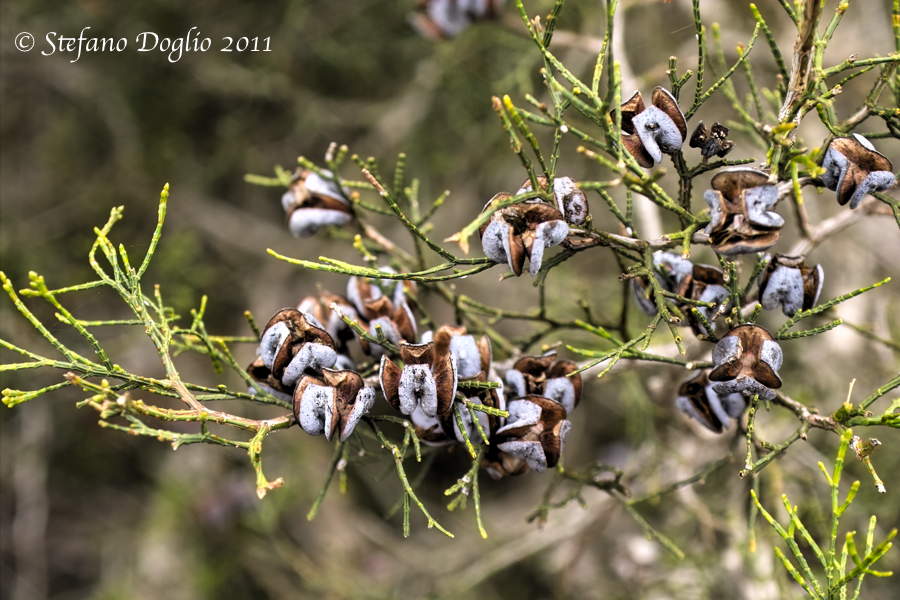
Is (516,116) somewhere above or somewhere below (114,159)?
above

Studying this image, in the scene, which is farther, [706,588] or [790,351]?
[790,351]

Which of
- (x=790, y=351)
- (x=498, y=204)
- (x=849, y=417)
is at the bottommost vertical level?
(x=790, y=351)

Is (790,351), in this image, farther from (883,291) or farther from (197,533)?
(197,533)

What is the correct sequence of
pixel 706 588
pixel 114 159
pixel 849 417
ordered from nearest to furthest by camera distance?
pixel 849 417
pixel 706 588
pixel 114 159

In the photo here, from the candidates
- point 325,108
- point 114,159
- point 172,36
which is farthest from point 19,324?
point 325,108

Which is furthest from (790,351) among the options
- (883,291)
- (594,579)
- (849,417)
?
(849,417)

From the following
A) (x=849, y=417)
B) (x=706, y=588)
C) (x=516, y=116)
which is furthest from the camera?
(x=706, y=588)
